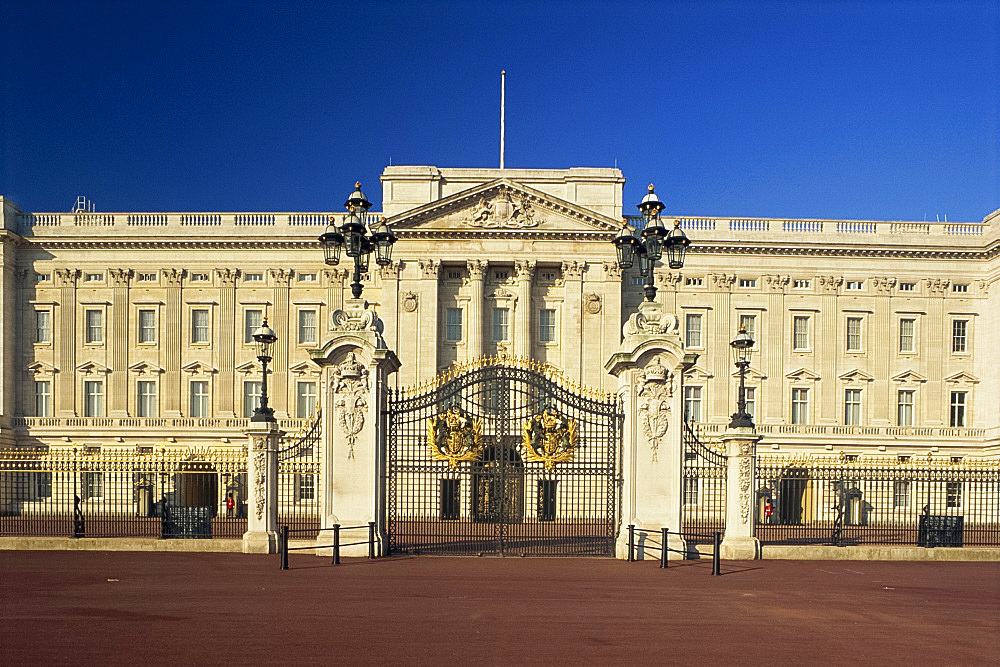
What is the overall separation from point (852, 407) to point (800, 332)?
5.24m

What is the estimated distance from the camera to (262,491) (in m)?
21.6

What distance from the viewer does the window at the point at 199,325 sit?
51.8 m

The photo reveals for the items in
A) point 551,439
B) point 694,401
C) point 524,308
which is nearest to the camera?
point 551,439

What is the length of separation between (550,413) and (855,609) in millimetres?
8891

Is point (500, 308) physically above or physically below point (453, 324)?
above

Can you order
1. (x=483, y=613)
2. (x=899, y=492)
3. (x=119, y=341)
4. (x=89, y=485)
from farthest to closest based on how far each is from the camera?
(x=119, y=341)
(x=89, y=485)
(x=899, y=492)
(x=483, y=613)

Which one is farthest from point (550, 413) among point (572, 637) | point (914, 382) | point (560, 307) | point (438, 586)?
point (914, 382)

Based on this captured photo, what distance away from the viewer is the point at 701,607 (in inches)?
545

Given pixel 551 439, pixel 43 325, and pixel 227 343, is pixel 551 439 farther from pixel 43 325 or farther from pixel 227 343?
pixel 43 325

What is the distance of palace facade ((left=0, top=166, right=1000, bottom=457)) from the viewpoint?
49.5 metres

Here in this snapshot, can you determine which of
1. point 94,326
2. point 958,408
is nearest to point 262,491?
point 94,326

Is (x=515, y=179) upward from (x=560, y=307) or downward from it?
upward

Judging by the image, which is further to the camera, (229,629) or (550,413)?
(550,413)

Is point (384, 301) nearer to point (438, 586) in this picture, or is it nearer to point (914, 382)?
point (914, 382)
